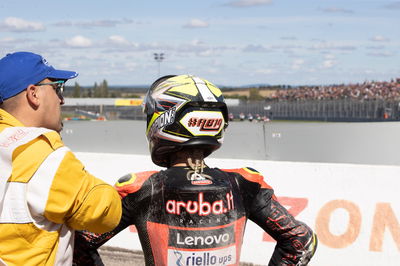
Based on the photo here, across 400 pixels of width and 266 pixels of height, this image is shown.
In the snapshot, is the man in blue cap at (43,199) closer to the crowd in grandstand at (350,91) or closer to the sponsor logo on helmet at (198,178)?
the sponsor logo on helmet at (198,178)

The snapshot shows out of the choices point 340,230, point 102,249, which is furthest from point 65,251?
point 102,249

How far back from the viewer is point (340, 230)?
306 inches

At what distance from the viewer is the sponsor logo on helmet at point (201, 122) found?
2441 millimetres

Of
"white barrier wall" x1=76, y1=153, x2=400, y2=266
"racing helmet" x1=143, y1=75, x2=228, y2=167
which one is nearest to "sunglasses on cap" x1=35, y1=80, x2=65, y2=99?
"racing helmet" x1=143, y1=75, x2=228, y2=167

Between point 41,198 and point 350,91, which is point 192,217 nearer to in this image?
point 41,198

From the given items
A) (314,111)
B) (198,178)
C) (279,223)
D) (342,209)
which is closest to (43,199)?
(198,178)

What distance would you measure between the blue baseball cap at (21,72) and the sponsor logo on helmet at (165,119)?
1.41 feet

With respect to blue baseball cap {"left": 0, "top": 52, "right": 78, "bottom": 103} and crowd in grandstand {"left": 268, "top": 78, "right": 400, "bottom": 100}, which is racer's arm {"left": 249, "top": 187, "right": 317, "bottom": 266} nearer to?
blue baseball cap {"left": 0, "top": 52, "right": 78, "bottom": 103}

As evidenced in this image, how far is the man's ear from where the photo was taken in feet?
7.66

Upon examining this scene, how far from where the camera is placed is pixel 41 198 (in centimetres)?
210

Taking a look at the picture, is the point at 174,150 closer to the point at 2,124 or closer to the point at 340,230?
the point at 2,124

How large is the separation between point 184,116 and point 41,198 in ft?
2.26

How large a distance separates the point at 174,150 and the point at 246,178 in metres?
0.35

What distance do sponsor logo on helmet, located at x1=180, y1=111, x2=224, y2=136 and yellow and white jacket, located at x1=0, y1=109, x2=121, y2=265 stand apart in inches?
18.1
